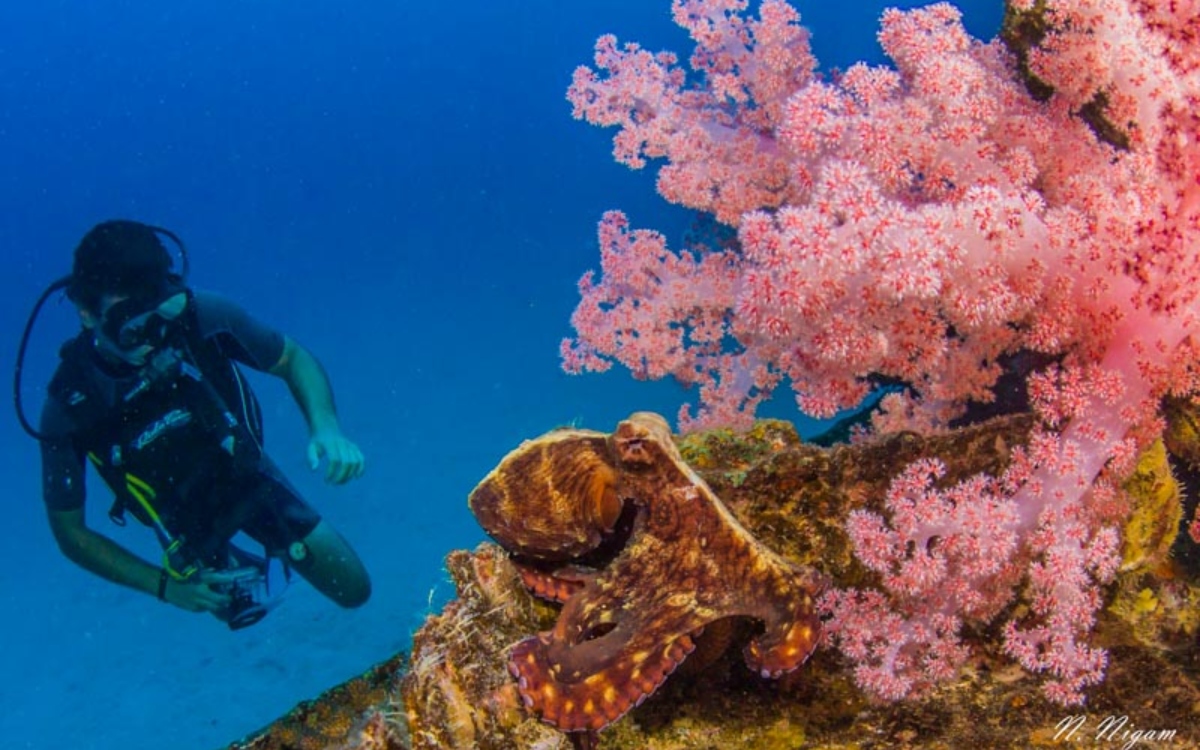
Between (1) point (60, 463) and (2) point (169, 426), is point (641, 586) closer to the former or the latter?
(2) point (169, 426)

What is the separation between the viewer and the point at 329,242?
2440 inches

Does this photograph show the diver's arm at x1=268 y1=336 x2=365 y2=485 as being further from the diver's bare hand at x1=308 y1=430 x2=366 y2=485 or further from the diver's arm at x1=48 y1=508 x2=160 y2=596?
the diver's arm at x1=48 y1=508 x2=160 y2=596

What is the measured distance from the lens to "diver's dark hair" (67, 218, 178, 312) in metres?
5.60

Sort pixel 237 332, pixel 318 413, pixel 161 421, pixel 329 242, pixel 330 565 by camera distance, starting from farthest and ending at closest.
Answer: pixel 329 242 < pixel 330 565 < pixel 318 413 < pixel 237 332 < pixel 161 421

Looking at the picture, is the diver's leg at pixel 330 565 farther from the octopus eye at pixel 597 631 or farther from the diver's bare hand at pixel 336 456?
the octopus eye at pixel 597 631

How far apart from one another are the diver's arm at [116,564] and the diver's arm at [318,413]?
1.65 m

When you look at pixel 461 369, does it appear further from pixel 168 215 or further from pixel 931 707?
pixel 168 215

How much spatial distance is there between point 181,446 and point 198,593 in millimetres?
1343

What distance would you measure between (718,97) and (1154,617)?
3.02 metres

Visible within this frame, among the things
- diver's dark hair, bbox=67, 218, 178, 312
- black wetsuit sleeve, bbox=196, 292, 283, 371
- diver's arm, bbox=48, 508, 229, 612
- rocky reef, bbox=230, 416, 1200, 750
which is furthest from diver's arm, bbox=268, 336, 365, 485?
rocky reef, bbox=230, 416, 1200, 750

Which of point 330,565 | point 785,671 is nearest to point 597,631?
point 785,671

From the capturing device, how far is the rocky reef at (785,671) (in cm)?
203

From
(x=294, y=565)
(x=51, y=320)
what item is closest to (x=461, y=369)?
(x=294, y=565)

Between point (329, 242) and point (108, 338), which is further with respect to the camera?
point (329, 242)
